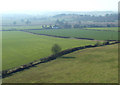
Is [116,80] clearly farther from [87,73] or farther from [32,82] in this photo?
[32,82]

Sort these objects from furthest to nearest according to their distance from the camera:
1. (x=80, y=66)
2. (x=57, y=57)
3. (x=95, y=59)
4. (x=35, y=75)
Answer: (x=57, y=57), (x=95, y=59), (x=80, y=66), (x=35, y=75)

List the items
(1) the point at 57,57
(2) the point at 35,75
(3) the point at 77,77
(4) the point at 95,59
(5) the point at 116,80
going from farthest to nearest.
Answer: (1) the point at 57,57
(4) the point at 95,59
(2) the point at 35,75
(3) the point at 77,77
(5) the point at 116,80

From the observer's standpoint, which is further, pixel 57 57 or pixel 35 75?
pixel 57 57

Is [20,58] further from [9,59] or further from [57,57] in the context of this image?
[57,57]

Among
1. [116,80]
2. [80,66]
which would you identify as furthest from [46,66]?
[116,80]

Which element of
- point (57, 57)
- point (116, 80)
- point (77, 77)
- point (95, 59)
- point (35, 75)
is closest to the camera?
point (116, 80)

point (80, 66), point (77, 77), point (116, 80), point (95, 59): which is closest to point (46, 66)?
point (80, 66)
